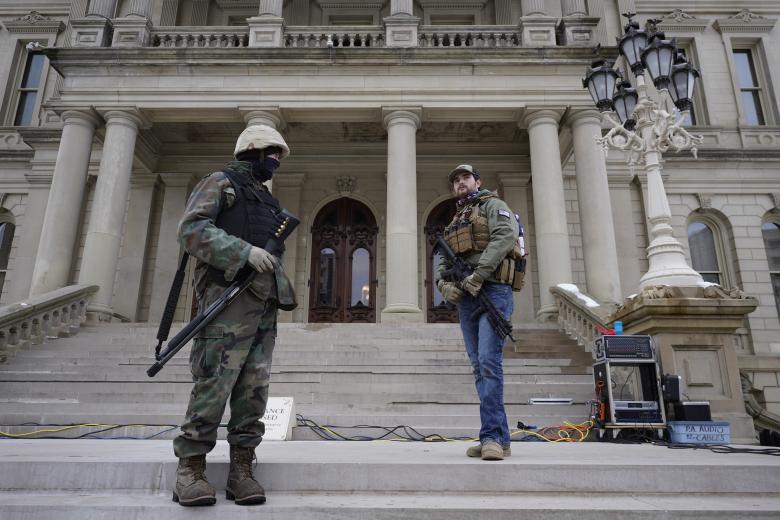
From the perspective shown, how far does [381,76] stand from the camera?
14.5 meters

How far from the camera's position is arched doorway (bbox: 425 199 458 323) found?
17109 millimetres

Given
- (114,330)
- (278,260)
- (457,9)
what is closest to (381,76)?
(457,9)

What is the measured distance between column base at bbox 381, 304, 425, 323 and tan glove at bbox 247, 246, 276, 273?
930 centimetres

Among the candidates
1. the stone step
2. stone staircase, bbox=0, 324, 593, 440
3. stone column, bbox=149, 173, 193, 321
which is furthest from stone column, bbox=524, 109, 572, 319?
stone column, bbox=149, 173, 193, 321

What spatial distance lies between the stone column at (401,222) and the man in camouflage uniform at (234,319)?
9140 millimetres

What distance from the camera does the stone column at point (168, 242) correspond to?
16.5m

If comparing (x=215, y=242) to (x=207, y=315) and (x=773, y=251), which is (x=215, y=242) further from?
(x=773, y=251)

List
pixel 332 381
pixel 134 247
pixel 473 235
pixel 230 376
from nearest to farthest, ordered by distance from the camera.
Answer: pixel 230 376 → pixel 473 235 → pixel 332 381 → pixel 134 247

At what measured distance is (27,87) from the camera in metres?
19.7

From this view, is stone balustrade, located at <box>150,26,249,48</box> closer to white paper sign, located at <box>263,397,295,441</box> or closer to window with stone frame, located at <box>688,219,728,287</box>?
white paper sign, located at <box>263,397,295,441</box>

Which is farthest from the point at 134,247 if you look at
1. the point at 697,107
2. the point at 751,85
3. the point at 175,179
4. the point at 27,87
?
the point at 751,85

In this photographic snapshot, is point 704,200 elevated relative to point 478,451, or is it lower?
elevated

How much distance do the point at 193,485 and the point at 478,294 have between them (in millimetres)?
2406

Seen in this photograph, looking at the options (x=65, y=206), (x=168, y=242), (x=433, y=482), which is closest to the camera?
(x=433, y=482)
